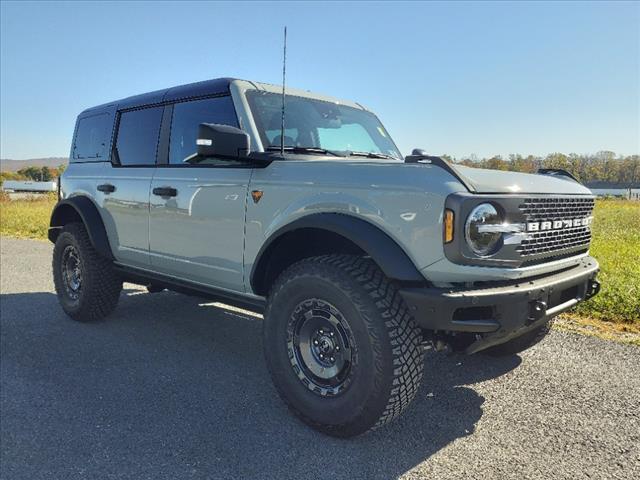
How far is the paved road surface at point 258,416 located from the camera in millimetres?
2525

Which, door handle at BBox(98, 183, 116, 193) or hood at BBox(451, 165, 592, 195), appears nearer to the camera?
hood at BBox(451, 165, 592, 195)

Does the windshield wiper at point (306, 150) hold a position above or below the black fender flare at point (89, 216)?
above

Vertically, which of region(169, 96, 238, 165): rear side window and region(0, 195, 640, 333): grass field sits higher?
region(169, 96, 238, 165): rear side window

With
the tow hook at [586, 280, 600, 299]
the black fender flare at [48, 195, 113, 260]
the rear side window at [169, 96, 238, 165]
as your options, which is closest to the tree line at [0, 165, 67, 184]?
the black fender flare at [48, 195, 113, 260]

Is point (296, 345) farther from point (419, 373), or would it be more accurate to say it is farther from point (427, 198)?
point (427, 198)

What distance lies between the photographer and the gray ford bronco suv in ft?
8.28

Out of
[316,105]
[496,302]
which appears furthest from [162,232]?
[496,302]

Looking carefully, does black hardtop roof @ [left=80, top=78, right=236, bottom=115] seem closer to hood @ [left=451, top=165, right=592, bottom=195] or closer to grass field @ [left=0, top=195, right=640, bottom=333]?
hood @ [left=451, top=165, right=592, bottom=195]

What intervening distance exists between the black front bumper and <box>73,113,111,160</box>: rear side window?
3831mm

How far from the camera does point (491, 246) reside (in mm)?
2553

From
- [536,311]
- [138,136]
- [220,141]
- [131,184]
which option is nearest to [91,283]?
[131,184]

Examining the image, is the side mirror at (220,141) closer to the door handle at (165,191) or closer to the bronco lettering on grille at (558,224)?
the door handle at (165,191)

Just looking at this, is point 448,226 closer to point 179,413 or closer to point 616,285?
point 179,413

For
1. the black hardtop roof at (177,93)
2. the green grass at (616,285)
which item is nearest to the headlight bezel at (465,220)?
the black hardtop roof at (177,93)
